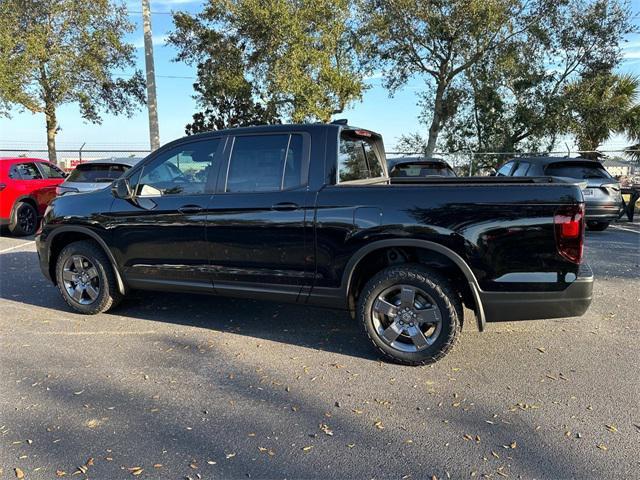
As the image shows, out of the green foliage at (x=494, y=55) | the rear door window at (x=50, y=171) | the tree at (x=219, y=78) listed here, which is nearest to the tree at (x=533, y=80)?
the green foliage at (x=494, y=55)

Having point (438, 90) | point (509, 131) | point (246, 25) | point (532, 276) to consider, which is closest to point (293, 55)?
point (246, 25)

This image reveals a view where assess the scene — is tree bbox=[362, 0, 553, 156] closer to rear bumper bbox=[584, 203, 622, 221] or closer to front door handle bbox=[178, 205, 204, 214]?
rear bumper bbox=[584, 203, 622, 221]

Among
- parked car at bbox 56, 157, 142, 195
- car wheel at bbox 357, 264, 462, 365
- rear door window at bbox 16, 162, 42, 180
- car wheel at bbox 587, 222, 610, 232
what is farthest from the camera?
car wheel at bbox 587, 222, 610, 232

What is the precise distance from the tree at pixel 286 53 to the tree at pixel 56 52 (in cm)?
356

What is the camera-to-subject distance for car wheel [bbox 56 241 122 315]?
5039 mm

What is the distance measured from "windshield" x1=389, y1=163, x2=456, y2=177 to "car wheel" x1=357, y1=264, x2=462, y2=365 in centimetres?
693

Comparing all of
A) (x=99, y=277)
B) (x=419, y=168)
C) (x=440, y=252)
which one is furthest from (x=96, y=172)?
(x=440, y=252)

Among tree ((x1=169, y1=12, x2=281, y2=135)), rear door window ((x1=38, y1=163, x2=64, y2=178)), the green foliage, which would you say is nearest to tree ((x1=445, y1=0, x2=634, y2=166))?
the green foliage

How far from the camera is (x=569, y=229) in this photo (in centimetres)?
353

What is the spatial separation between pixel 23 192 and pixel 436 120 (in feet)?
50.3

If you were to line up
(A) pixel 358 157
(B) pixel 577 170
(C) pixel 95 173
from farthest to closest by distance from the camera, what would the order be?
1. (B) pixel 577 170
2. (C) pixel 95 173
3. (A) pixel 358 157

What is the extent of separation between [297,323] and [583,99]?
18.4 metres

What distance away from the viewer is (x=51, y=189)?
11.1m

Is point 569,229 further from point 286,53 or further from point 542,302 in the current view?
point 286,53
